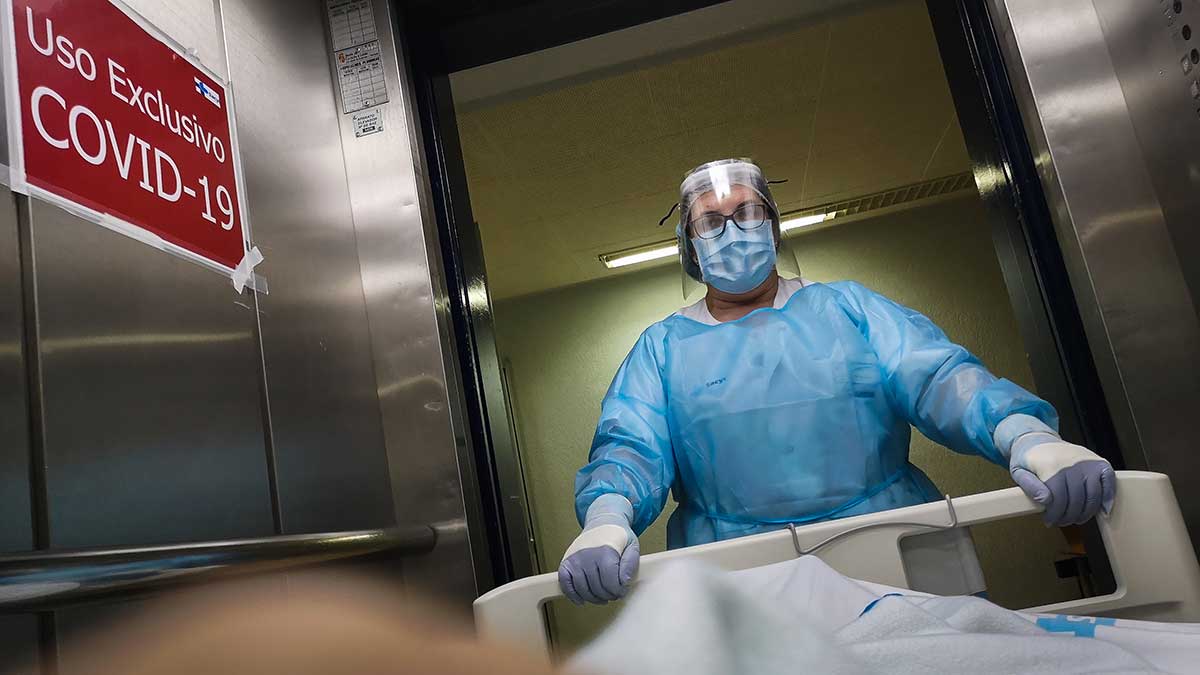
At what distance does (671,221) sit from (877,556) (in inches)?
131

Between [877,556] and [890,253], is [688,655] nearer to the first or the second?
[877,556]

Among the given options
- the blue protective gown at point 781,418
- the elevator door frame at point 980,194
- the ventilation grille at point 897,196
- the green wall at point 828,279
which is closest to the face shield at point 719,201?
the blue protective gown at point 781,418

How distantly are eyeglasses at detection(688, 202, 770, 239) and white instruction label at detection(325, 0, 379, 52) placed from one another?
0.89 meters

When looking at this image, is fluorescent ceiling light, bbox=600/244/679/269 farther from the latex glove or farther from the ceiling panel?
the latex glove

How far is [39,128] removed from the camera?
100 centimetres

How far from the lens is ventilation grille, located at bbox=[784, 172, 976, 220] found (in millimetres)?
4625

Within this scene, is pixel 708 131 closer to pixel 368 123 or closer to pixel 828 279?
pixel 368 123

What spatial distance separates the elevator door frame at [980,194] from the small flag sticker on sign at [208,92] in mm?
577

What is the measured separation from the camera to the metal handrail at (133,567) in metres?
0.64

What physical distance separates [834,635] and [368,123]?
1.66 m

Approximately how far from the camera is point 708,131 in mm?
3408

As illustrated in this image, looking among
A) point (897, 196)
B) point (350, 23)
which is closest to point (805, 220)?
point (897, 196)

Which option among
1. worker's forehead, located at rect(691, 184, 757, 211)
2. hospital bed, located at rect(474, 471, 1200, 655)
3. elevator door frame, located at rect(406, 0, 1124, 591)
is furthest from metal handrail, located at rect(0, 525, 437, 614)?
worker's forehead, located at rect(691, 184, 757, 211)

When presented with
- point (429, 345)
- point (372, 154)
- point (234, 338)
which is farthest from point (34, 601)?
point (372, 154)
